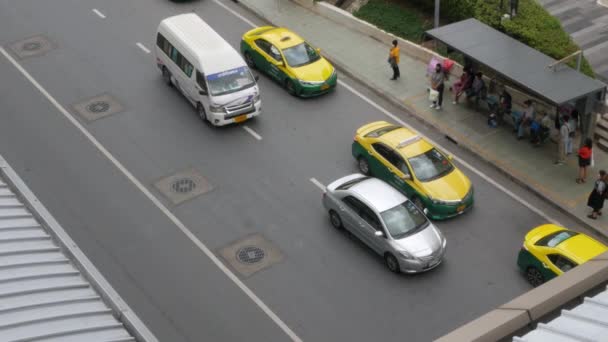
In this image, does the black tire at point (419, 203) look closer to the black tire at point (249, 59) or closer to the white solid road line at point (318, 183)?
the white solid road line at point (318, 183)

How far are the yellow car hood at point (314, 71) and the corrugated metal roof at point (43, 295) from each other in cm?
1565

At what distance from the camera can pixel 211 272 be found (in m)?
20.4

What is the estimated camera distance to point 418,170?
22281 millimetres

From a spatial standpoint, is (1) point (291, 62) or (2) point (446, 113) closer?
(2) point (446, 113)

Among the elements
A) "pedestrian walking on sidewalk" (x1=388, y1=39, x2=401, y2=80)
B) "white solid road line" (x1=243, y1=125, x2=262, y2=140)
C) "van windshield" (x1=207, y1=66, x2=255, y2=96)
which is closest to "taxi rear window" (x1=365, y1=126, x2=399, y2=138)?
"white solid road line" (x1=243, y1=125, x2=262, y2=140)

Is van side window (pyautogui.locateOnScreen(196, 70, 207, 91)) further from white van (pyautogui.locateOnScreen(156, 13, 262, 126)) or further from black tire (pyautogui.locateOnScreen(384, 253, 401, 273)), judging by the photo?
black tire (pyautogui.locateOnScreen(384, 253, 401, 273))

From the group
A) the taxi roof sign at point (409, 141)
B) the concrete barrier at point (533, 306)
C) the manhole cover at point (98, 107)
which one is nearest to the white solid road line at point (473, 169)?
the taxi roof sign at point (409, 141)

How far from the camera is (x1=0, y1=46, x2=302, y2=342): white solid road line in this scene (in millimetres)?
19234

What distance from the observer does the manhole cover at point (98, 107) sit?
86.8 feet

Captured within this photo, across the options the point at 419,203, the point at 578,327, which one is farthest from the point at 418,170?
the point at 578,327

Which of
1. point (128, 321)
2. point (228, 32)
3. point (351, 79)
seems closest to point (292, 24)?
point (228, 32)

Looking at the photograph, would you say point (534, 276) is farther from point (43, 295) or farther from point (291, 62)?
point (43, 295)

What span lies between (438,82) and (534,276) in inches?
325

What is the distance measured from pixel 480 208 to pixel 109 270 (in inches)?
393
